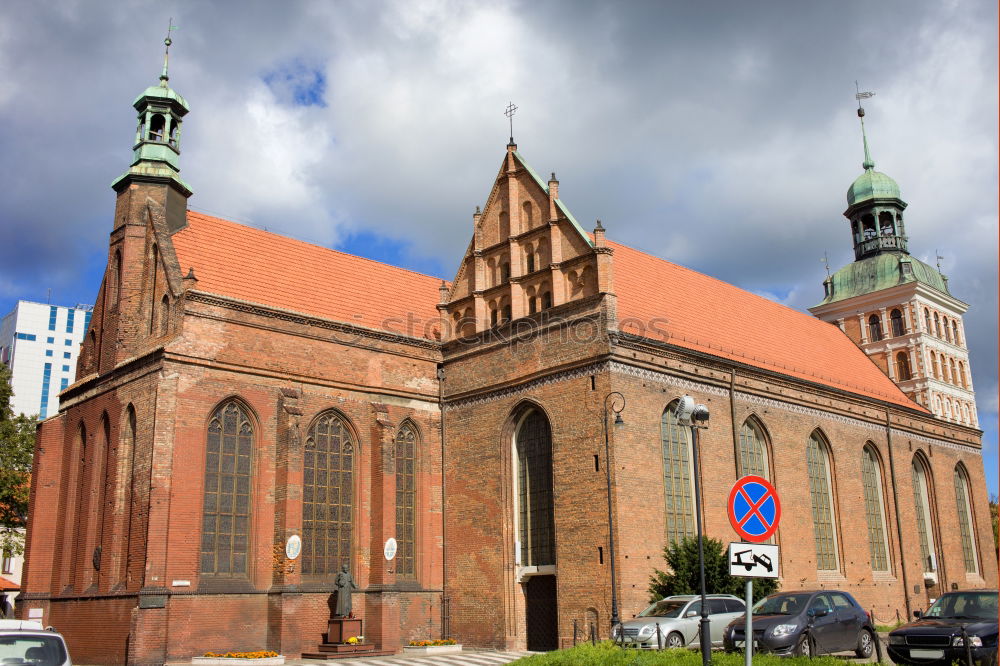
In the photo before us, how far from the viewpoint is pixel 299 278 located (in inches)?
1176

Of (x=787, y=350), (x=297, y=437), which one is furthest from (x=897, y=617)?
(x=297, y=437)

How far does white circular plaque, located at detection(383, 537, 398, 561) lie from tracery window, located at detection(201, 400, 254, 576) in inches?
160

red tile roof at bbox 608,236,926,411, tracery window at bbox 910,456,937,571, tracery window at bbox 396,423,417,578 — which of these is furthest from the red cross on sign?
tracery window at bbox 910,456,937,571

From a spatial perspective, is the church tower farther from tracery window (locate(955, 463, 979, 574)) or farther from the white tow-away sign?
the white tow-away sign

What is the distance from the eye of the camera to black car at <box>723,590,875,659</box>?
53.7 ft

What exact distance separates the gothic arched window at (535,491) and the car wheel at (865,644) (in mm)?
9841

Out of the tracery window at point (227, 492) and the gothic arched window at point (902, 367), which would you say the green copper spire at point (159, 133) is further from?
the gothic arched window at point (902, 367)

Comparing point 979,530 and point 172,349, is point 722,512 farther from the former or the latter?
point 979,530


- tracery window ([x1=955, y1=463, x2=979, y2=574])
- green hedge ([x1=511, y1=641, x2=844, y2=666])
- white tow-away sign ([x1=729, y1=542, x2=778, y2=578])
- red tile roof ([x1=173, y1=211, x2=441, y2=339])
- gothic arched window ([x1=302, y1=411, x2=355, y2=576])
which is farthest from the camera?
tracery window ([x1=955, y1=463, x2=979, y2=574])

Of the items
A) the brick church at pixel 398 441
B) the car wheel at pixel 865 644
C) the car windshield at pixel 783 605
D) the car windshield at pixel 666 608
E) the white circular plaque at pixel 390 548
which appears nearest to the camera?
the car windshield at pixel 783 605

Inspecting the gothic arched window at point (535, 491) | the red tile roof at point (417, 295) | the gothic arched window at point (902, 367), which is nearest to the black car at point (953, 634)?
the gothic arched window at point (535, 491)

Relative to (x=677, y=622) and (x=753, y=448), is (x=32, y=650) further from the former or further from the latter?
(x=753, y=448)

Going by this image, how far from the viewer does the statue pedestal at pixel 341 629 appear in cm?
2427

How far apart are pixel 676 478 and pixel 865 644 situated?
8.98 m
